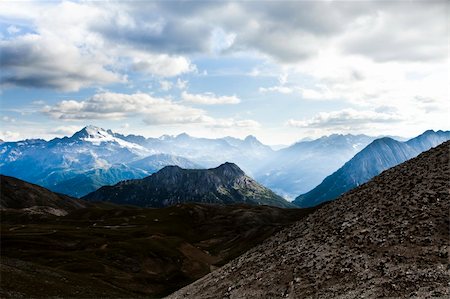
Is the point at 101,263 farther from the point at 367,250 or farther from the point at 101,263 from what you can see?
the point at 367,250

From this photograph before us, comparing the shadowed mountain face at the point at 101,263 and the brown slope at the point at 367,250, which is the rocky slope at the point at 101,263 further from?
the brown slope at the point at 367,250

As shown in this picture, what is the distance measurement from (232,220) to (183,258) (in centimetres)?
9026

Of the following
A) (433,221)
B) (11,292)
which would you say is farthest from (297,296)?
(11,292)

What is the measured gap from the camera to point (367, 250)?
2877 cm

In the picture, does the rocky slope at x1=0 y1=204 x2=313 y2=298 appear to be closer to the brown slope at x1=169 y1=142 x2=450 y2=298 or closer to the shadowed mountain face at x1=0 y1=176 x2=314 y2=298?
the shadowed mountain face at x1=0 y1=176 x2=314 y2=298

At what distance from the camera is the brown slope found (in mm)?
24752

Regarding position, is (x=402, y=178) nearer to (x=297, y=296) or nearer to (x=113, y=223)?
(x=297, y=296)

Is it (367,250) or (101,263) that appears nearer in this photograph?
(367,250)

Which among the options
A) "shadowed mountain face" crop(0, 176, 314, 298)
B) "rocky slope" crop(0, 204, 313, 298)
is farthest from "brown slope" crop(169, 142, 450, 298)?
"shadowed mountain face" crop(0, 176, 314, 298)

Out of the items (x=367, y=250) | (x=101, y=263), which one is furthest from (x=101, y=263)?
(x=367, y=250)

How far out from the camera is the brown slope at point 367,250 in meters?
24.8

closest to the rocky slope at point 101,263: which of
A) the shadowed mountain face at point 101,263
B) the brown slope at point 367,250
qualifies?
the shadowed mountain face at point 101,263

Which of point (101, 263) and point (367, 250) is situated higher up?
point (367, 250)

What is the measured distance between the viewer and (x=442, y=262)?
24531 mm
